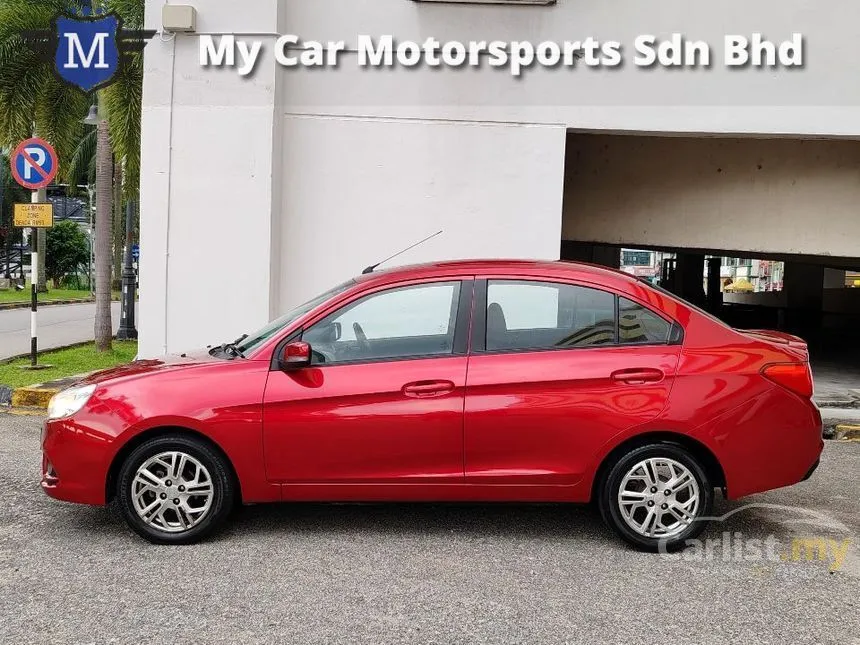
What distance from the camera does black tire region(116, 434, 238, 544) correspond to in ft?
14.0

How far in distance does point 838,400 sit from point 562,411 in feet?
20.1

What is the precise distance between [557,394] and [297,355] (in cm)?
140

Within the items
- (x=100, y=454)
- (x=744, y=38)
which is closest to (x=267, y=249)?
(x=100, y=454)

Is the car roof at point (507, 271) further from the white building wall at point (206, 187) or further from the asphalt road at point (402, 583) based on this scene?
the white building wall at point (206, 187)

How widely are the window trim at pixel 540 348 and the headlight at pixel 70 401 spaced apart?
2113 mm

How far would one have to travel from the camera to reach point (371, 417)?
428cm

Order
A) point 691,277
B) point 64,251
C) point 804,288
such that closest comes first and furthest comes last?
point 691,277
point 804,288
point 64,251

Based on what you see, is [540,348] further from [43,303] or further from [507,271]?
[43,303]

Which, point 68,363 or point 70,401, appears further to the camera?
point 68,363

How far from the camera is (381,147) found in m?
9.22

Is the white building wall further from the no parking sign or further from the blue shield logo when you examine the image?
the blue shield logo

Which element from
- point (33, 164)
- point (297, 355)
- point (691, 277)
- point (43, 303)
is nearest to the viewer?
point (297, 355)

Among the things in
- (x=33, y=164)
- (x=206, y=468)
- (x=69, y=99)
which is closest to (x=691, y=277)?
(x=69, y=99)

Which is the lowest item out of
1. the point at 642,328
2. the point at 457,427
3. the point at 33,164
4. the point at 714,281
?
the point at 457,427
